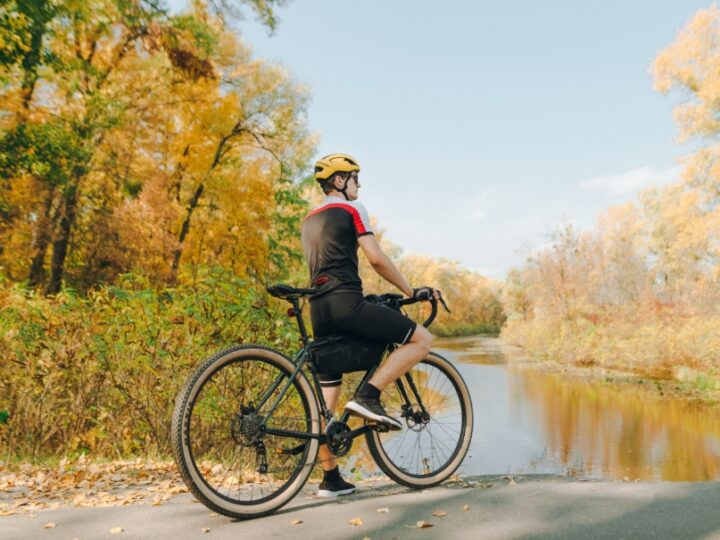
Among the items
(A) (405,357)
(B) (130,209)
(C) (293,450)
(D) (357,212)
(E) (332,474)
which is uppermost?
(B) (130,209)

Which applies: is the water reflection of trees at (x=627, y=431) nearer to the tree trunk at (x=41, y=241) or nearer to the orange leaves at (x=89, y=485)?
the orange leaves at (x=89, y=485)

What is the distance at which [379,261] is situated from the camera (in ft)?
12.4

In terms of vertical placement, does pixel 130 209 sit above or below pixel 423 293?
above

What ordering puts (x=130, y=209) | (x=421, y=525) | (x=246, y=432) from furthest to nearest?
(x=130, y=209), (x=246, y=432), (x=421, y=525)

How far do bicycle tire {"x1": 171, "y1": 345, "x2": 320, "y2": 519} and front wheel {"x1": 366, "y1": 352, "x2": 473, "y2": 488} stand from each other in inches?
27.6

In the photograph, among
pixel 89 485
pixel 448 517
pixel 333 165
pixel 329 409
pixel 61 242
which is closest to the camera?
pixel 448 517

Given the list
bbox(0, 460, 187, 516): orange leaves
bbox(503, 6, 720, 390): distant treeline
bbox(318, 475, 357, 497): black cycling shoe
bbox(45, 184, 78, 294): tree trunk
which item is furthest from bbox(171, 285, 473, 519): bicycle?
bbox(503, 6, 720, 390): distant treeline

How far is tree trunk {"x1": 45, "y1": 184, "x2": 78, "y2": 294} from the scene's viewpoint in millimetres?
15867

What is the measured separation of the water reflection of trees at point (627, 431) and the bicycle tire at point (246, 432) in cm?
765

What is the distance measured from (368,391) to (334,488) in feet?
2.10

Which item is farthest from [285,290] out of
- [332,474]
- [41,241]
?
[41,241]

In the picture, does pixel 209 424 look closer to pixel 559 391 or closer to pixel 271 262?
pixel 559 391

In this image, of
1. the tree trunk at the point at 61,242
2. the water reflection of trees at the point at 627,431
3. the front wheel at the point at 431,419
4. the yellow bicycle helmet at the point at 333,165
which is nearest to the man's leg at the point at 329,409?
the front wheel at the point at 431,419

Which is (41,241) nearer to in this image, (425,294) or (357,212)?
(357,212)
